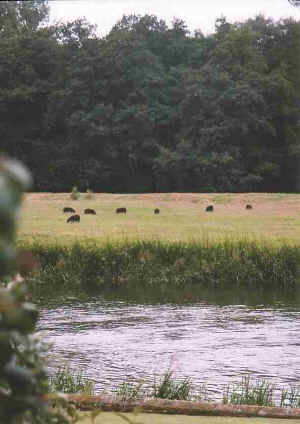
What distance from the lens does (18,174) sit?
74.9 inches

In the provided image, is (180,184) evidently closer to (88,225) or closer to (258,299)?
(88,225)

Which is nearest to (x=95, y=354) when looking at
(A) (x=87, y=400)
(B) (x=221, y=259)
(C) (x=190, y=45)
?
(A) (x=87, y=400)

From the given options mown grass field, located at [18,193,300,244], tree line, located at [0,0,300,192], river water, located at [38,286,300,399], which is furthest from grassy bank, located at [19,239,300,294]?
tree line, located at [0,0,300,192]

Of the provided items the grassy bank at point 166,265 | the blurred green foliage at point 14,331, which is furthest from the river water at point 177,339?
the blurred green foliage at point 14,331

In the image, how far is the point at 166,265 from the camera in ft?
72.9

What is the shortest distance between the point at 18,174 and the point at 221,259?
2030cm

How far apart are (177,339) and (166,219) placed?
19897 mm

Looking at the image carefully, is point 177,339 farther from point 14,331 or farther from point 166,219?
point 166,219

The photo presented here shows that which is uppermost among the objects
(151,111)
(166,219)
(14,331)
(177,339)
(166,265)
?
(151,111)

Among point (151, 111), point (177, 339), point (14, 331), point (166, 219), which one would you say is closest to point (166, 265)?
point (177, 339)

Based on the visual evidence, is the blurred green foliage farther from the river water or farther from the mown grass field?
the mown grass field

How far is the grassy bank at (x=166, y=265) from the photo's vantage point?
70.2ft

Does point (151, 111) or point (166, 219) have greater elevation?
point (151, 111)

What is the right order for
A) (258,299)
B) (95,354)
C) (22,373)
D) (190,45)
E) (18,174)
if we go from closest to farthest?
(18,174) → (22,373) → (95,354) → (258,299) → (190,45)
